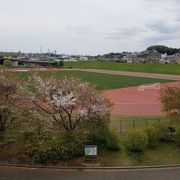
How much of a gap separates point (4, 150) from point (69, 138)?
413 cm

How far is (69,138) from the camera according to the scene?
22625mm

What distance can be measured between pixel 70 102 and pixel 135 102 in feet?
73.9

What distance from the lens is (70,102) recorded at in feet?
73.2

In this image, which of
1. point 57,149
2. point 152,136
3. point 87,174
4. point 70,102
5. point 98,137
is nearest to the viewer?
point 87,174

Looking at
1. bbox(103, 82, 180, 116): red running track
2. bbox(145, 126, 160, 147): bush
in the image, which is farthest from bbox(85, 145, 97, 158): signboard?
bbox(103, 82, 180, 116): red running track

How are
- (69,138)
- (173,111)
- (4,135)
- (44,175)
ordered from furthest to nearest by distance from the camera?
(173,111) < (4,135) < (69,138) < (44,175)

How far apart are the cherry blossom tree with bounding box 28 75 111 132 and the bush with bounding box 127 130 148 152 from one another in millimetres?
1793

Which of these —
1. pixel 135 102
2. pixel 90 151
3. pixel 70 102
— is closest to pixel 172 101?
pixel 90 151

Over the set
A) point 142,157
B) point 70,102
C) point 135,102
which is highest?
point 70,102

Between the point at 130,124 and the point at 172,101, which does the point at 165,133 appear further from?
the point at 130,124

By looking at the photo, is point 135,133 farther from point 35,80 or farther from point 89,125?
point 35,80

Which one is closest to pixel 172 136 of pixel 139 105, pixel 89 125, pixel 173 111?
pixel 173 111

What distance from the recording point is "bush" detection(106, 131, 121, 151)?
23.3m

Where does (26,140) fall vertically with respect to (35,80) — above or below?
below
